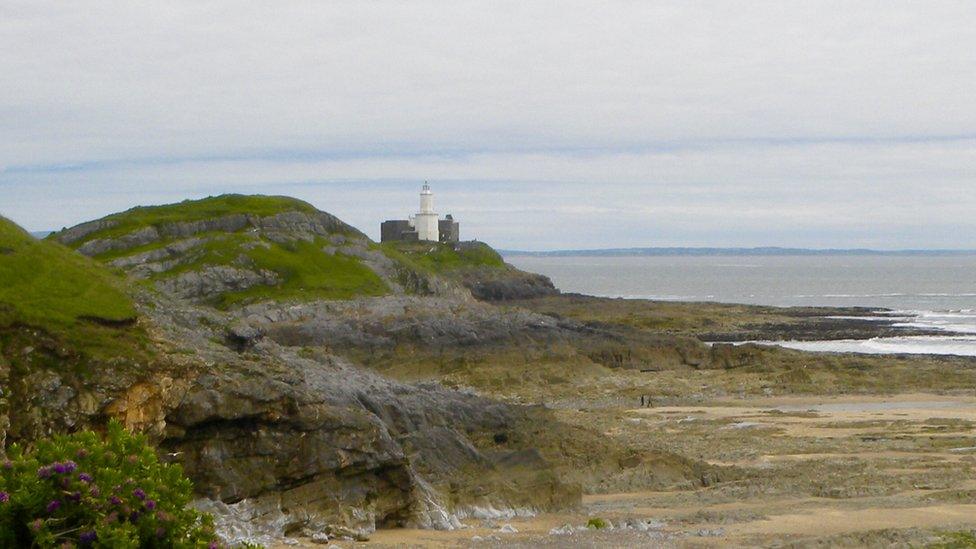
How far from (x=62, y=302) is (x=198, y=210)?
5002 centimetres

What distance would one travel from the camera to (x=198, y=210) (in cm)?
7081

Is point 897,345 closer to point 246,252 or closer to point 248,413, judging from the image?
point 246,252

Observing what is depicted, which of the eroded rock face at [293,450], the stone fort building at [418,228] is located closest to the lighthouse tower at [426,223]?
the stone fort building at [418,228]

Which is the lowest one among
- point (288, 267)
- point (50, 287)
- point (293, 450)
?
point (293, 450)

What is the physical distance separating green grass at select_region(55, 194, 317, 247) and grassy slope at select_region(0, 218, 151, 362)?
140 feet

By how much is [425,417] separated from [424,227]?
7996cm

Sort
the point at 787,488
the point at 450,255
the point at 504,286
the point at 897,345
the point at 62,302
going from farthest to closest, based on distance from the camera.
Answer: the point at 450,255, the point at 504,286, the point at 897,345, the point at 787,488, the point at 62,302

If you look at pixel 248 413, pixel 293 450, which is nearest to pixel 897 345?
pixel 293 450

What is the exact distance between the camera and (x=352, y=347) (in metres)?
52.7

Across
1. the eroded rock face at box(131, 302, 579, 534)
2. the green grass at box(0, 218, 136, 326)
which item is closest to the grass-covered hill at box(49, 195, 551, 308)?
the green grass at box(0, 218, 136, 326)

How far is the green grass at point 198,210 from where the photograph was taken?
6662 centimetres

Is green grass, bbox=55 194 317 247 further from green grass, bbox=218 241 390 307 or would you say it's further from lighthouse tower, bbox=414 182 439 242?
lighthouse tower, bbox=414 182 439 242

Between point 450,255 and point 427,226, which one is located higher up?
point 427,226

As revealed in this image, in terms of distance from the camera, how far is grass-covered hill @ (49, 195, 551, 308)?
59.4m
